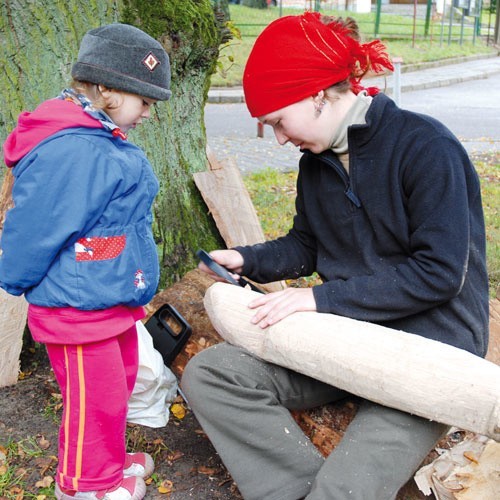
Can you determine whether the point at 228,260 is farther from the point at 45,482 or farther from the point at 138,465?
the point at 45,482

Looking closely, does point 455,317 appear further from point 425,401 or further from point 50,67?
point 50,67

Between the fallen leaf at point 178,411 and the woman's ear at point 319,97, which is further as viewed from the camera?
the fallen leaf at point 178,411

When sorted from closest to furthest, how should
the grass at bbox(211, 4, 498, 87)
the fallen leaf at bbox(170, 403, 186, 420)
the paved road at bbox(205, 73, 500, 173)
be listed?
the fallen leaf at bbox(170, 403, 186, 420)
the paved road at bbox(205, 73, 500, 173)
the grass at bbox(211, 4, 498, 87)

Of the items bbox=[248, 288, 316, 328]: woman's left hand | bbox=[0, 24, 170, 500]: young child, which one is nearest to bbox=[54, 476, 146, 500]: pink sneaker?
bbox=[0, 24, 170, 500]: young child

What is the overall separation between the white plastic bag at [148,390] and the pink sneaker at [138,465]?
22 cm

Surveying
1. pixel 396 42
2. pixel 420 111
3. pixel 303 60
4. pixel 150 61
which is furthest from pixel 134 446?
pixel 396 42

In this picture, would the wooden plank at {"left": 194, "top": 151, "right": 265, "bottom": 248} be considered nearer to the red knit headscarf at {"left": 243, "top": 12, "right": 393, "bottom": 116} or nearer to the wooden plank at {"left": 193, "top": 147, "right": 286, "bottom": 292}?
the wooden plank at {"left": 193, "top": 147, "right": 286, "bottom": 292}

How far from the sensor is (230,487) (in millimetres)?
2539

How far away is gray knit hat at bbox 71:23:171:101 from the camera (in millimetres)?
2225

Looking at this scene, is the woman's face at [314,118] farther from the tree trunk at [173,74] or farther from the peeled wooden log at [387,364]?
the tree trunk at [173,74]

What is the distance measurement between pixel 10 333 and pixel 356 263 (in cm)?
154

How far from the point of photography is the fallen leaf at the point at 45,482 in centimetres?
257

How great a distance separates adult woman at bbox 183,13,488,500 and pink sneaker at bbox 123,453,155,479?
0.46 m

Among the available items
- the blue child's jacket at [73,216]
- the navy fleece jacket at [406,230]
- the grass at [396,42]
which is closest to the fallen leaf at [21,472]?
the blue child's jacket at [73,216]
